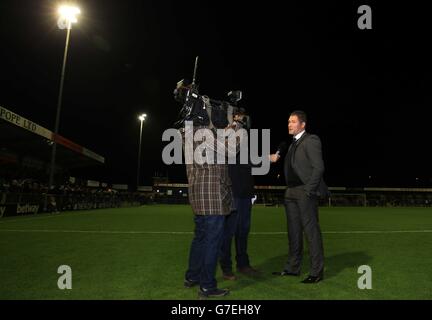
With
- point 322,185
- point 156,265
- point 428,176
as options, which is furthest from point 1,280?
point 428,176

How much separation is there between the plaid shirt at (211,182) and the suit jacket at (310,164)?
1203mm

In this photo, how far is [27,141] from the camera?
2755cm

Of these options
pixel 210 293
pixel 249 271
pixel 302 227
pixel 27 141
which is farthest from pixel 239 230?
pixel 27 141

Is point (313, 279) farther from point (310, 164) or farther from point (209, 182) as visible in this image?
point (209, 182)

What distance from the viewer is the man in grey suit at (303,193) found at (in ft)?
15.0

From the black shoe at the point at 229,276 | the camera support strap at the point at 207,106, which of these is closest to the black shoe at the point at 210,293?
the black shoe at the point at 229,276

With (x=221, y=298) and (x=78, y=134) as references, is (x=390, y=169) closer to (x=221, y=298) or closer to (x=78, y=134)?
(x=78, y=134)

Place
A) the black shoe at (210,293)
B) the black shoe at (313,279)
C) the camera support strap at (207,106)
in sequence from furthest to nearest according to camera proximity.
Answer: the black shoe at (313,279) < the camera support strap at (207,106) < the black shoe at (210,293)

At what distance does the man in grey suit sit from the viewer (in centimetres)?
457

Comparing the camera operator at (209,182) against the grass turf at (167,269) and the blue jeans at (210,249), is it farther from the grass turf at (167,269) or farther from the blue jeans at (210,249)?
the grass turf at (167,269)

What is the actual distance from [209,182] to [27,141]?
27.5 metres

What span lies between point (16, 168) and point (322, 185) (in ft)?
102

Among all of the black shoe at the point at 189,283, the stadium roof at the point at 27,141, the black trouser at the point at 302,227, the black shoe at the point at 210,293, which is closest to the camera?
the black shoe at the point at 210,293

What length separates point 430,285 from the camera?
165 inches
